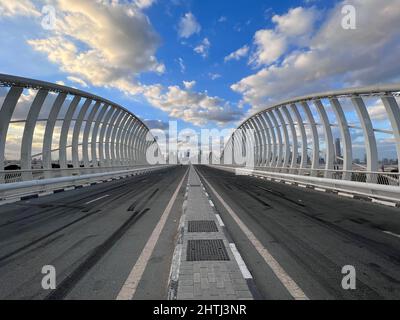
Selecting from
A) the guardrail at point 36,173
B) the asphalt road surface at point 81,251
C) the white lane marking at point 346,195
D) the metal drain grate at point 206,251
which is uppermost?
the guardrail at point 36,173

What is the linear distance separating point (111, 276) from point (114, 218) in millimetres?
4782

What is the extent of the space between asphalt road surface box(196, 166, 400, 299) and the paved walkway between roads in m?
0.29

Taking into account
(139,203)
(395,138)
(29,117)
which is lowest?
(139,203)

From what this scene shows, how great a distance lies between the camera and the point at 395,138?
13.5 m

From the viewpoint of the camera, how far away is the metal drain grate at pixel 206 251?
187 inches

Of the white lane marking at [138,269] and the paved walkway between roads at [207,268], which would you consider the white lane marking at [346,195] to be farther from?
the white lane marking at [138,269]

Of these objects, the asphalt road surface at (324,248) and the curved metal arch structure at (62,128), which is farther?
the curved metal arch structure at (62,128)

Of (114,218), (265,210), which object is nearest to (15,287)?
(114,218)

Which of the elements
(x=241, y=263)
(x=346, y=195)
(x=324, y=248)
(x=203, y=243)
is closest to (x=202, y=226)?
(x=203, y=243)

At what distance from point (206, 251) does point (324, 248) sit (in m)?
2.46

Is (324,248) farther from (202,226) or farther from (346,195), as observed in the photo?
(346,195)

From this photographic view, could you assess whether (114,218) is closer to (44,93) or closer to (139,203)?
(139,203)

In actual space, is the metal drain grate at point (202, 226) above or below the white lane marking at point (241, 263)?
below

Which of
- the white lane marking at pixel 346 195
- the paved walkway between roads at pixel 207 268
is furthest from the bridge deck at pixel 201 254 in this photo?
the white lane marking at pixel 346 195
